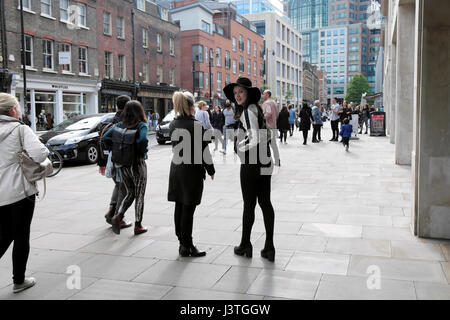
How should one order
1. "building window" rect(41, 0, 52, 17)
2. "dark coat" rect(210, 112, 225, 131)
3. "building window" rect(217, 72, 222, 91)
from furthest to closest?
"building window" rect(217, 72, 222, 91)
"building window" rect(41, 0, 52, 17)
"dark coat" rect(210, 112, 225, 131)

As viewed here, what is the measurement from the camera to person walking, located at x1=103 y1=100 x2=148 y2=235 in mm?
5414

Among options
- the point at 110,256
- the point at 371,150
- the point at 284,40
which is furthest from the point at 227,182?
the point at 284,40

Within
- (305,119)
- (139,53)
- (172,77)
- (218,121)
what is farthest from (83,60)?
(305,119)

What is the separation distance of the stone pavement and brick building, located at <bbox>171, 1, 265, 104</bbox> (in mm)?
33605

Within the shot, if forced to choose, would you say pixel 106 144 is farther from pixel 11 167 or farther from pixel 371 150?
pixel 371 150

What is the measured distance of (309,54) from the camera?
163 m

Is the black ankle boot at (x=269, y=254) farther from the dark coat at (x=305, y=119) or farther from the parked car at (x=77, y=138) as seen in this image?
the dark coat at (x=305, y=119)

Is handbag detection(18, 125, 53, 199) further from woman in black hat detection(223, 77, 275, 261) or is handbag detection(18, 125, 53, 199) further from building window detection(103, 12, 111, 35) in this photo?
building window detection(103, 12, 111, 35)

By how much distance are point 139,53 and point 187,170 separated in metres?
33.9

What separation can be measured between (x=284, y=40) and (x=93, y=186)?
8166 centimetres

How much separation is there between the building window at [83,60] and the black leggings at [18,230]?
27445 millimetres

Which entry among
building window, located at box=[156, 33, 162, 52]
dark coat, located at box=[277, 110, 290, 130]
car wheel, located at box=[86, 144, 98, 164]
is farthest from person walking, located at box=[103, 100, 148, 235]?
building window, located at box=[156, 33, 162, 52]

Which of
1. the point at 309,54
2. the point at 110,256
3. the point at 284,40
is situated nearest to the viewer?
the point at 110,256

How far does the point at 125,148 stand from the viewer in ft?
17.7
